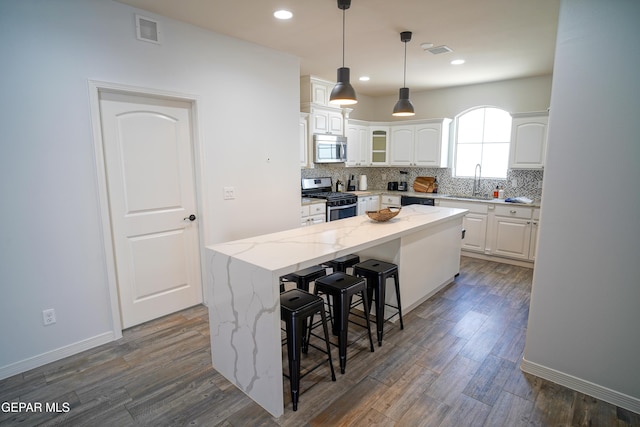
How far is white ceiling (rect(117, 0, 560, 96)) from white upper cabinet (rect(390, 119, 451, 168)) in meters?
1.23

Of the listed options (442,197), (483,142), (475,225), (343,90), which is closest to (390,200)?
(442,197)

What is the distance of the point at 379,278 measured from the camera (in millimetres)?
2721

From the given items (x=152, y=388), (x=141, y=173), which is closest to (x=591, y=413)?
(x=152, y=388)

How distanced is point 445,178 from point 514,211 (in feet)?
4.93

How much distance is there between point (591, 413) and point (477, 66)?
3.96 m

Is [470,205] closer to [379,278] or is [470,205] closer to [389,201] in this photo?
[389,201]

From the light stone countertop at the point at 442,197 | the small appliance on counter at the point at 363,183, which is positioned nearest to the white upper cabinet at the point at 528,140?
the light stone countertop at the point at 442,197


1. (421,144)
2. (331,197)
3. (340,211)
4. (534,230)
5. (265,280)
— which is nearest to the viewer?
(265,280)

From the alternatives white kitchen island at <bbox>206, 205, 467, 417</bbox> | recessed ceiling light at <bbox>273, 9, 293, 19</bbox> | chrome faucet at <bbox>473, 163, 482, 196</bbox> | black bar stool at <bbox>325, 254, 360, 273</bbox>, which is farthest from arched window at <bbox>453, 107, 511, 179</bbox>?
recessed ceiling light at <bbox>273, 9, 293, 19</bbox>

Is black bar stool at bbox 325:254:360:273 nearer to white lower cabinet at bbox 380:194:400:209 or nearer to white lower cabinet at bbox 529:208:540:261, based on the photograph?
white lower cabinet at bbox 529:208:540:261

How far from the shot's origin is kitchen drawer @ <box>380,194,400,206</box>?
6.05 metres

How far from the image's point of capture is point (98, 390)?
2.24m

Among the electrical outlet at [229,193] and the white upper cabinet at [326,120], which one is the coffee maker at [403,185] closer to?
the white upper cabinet at [326,120]

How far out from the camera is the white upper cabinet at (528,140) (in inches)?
183
